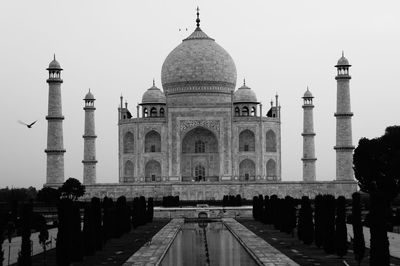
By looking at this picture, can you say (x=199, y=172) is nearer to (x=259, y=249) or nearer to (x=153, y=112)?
(x=153, y=112)

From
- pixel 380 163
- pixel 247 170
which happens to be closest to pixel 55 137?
pixel 247 170

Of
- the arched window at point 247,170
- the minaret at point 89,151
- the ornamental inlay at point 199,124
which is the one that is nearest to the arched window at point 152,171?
the ornamental inlay at point 199,124

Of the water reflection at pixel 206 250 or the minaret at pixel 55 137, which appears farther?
the minaret at pixel 55 137

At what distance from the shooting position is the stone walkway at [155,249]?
17.5 meters

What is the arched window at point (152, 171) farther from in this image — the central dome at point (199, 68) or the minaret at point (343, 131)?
the minaret at point (343, 131)

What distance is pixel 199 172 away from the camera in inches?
1809

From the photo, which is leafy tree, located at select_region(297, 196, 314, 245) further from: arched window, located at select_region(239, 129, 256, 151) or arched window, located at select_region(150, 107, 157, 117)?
arched window, located at select_region(150, 107, 157, 117)

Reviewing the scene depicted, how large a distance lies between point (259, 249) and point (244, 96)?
2867 cm

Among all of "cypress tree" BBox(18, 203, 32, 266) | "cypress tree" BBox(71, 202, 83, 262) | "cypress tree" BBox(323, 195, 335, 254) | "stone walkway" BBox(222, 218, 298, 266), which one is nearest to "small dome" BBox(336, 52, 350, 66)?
"stone walkway" BBox(222, 218, 298, 266)

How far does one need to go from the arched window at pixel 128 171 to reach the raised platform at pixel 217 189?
4.09 metres

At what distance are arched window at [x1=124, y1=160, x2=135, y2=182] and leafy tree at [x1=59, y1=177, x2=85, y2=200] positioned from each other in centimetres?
626

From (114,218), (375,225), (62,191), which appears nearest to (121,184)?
Result: (62,191)

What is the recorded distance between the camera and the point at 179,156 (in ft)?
149

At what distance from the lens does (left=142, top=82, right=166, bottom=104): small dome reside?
47562 mm
